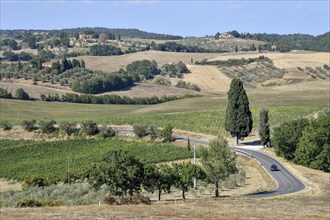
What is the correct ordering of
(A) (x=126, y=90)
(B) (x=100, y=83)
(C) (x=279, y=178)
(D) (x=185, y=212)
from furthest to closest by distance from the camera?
(A) (x=126, y=90) < (B) (x=100, y=83) < (C) (x=279, y=178) < (D) (x=185, y=212)

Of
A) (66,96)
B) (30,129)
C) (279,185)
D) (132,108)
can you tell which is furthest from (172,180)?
(66,96)

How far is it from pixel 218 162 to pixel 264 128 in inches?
1194

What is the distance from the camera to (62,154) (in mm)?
92812

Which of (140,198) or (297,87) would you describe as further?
(297,87)

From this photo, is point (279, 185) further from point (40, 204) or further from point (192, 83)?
point (192, 83)

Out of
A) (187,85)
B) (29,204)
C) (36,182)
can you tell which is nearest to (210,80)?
(187,85)

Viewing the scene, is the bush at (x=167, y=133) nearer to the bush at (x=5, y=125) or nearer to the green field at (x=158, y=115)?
the green field at (x=158, y=115)

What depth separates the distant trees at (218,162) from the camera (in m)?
58.8

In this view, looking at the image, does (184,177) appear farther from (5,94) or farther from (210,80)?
(210,80)

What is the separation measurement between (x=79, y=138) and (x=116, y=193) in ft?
152

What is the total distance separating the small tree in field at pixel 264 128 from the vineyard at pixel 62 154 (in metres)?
12.1

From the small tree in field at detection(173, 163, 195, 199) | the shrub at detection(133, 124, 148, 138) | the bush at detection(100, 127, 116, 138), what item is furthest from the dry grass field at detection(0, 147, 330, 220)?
the bush at detection(100, 127, 116, 138)

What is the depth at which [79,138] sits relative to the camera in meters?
99.2

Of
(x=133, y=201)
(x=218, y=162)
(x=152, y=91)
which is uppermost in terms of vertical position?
(x=152, y=91)
